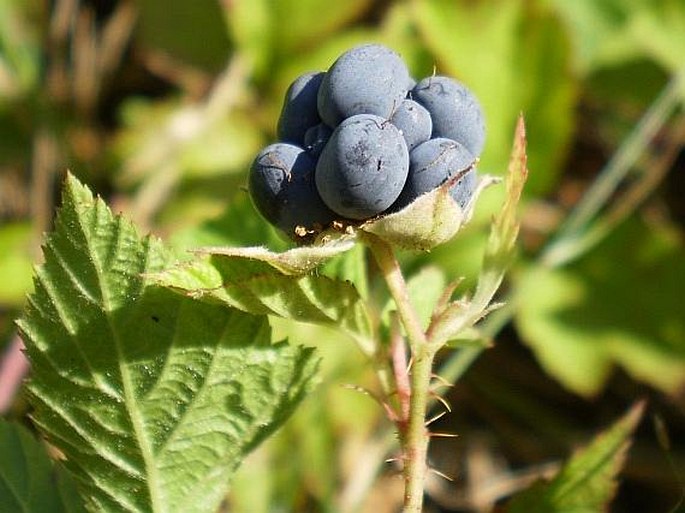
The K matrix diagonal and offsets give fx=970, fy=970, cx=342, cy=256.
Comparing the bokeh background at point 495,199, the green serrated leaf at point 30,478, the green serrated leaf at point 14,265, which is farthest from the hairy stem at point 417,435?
the green serrated leaf at point 14,265

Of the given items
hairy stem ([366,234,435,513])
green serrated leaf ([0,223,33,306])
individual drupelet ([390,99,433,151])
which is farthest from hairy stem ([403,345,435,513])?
green serrated leaf ([0,223,33,306])

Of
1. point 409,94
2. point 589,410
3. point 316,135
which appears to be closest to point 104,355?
point 316,135

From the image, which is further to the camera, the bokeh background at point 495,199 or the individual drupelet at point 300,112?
the bokeh background at point 495,199

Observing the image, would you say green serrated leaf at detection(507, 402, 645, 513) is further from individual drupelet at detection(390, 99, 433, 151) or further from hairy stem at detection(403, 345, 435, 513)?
individual drupelet at detection(390, 99, 433, 151)

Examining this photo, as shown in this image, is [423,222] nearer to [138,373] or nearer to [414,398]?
[414,398]

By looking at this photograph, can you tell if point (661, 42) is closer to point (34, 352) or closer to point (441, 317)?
point (441, 317)

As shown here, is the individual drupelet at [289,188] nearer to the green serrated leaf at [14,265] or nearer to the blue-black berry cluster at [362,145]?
the blue-black berry cluster at [362,145]

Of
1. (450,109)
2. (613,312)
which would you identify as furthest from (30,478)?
(613,312)
